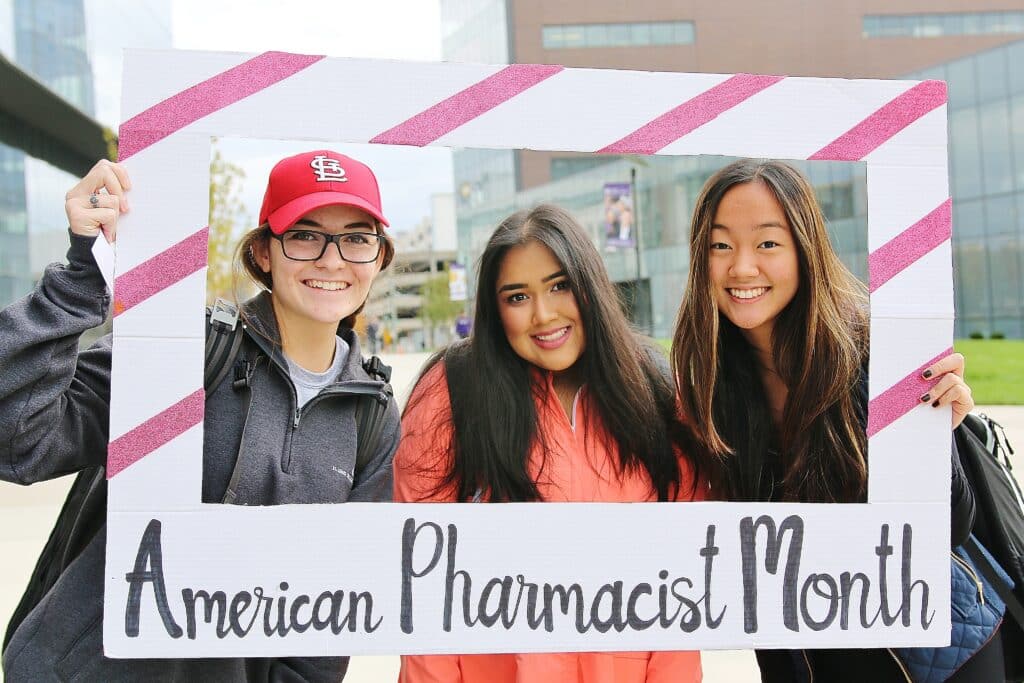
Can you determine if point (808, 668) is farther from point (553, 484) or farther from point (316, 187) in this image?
A: point (316, 187)

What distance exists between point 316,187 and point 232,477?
682 millimetres

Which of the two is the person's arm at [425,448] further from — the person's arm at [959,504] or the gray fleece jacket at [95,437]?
the person's arm at [959,504]

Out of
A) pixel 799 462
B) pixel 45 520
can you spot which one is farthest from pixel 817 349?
pixel 45 520

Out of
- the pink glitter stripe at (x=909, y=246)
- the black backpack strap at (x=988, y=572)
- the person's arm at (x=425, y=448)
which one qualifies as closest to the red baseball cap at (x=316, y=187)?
the person's arm at (x=425, y=448)

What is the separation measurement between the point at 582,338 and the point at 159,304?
3.26 ft

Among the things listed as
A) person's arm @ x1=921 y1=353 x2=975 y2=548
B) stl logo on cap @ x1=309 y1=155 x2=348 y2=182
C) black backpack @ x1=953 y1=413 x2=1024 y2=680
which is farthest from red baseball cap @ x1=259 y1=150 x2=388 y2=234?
black backpack @ x1=953 y1=413 x2=1024 y2=680

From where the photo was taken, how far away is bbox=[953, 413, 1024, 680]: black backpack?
7.04ft

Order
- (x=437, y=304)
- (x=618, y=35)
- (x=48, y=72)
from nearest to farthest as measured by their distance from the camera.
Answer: (x=437, y=304) → (x=48, y=72) → (x=618, y=35)

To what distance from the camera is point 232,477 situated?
184 centimetres

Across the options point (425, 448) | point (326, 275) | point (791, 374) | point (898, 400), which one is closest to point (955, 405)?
point (898, 400)

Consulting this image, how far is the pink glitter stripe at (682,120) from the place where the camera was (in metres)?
1.85

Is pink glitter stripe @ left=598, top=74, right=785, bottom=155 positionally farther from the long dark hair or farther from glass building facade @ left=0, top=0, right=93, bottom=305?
glass building facade @ left=0, top=0, right=93, bottom=305

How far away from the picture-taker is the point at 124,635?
1.76 m

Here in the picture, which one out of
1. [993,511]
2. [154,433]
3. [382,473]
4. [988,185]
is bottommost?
[993,511]
